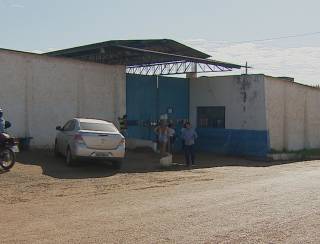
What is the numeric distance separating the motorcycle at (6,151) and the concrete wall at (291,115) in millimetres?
14757

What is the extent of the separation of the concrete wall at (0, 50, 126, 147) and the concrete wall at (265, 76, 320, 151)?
7801 millimetres

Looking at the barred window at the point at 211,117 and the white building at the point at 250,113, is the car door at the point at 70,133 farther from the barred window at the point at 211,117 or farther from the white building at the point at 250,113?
the barred window at the point at 211,117

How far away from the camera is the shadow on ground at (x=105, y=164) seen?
15812mm

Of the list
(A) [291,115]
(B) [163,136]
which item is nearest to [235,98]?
(A) [291,115]

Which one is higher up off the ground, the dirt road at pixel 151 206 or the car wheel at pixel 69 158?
the car wheel at pixel 69 158

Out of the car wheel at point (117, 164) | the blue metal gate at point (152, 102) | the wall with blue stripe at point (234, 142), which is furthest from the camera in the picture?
the wall with blue stripe at point (234, 142)

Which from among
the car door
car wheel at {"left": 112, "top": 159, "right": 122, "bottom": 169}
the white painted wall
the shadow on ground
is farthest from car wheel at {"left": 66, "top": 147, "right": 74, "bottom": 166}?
the white painted wall

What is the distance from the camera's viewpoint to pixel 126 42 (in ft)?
84.2

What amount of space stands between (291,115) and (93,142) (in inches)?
623

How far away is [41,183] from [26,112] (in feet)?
24.4

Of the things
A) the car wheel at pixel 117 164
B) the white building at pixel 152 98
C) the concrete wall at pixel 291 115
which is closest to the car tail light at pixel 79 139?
the car wheel at pixel 117 164

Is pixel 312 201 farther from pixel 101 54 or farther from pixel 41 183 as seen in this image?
pixel 101 54

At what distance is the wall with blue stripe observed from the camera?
26047 mm

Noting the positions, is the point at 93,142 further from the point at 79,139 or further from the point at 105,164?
the point at 105,164
